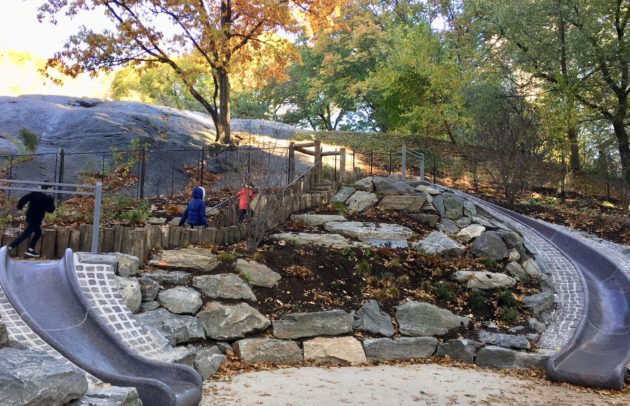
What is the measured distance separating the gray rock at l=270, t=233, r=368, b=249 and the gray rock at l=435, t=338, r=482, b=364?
9.14ft

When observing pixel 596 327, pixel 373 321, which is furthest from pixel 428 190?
pixel 373 321

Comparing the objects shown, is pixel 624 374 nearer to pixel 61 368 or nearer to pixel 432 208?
pixel 432 208

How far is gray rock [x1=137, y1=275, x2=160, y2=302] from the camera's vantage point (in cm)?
689

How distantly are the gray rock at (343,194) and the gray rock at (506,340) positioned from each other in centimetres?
525

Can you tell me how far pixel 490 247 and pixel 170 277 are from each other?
21.1ft

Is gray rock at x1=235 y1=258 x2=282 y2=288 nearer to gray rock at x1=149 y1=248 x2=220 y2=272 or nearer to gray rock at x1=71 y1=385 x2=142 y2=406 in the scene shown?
gray rock at x1=149 y1=248 x2=220 y2=272

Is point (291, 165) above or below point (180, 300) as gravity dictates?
above

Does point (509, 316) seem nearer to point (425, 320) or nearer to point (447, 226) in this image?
point (425, 320)

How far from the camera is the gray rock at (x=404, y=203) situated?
12.3 meters

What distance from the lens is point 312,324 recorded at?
292 inches

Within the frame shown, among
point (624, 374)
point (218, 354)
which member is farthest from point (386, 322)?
point (624, 374)

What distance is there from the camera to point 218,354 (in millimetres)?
6582

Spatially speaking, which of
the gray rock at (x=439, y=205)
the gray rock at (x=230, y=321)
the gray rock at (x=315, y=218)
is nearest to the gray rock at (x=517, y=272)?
the gray rock at (x=439, y=205)

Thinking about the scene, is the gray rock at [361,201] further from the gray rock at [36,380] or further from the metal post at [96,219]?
the gray rock at [36,380]
